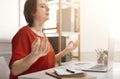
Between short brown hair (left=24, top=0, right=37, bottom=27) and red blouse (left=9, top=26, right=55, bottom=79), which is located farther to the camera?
short brown hair (left=24, top=0, right=37, bottom=27)

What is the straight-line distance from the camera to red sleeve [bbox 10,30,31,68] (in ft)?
4.97

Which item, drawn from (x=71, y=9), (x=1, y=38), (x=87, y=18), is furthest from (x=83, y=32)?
(x=1, y=38)

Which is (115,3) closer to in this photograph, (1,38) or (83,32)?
(83,32)

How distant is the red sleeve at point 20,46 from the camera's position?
1515mm

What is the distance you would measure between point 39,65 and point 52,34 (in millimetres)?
1254

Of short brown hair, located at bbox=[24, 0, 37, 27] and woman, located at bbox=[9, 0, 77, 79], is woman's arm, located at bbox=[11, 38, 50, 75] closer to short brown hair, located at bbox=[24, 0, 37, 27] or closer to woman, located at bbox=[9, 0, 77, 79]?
woman, located at bbox=[9, 0, 77, 79]

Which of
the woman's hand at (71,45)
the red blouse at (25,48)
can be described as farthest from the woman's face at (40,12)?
the woman's hand at (71,45)

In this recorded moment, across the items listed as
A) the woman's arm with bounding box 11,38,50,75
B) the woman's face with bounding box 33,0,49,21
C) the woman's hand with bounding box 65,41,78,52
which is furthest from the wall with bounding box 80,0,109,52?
the woman's arm with bounding box 11,38,50,75

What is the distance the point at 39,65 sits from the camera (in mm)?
1682

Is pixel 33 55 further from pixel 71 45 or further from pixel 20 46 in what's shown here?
pixel 71 45

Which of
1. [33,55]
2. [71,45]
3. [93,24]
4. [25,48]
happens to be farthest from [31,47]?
[93,24]

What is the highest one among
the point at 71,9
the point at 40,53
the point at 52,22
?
the point at 71,9

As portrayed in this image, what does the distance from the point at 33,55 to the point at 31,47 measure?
0.24 m

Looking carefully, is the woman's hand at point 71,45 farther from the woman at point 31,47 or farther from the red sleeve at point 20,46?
the red sleeve at point 20,46
